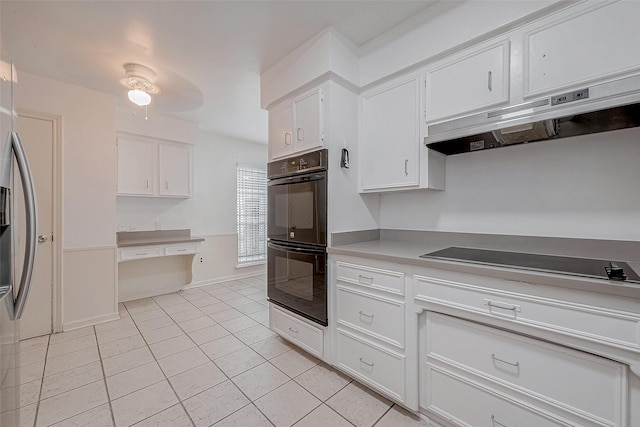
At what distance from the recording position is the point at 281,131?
2.31m

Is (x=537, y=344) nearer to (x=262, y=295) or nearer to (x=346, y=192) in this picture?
(x=346, y=192)

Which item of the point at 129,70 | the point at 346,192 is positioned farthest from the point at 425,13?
the point at 129,70

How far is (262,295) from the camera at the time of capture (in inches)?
147

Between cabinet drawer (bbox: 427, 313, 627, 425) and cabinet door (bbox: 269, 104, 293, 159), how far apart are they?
1708mm

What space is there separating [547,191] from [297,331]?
2019mm

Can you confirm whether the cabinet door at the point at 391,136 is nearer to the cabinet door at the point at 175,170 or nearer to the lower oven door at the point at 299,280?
the lower oven door at the point at 299,280

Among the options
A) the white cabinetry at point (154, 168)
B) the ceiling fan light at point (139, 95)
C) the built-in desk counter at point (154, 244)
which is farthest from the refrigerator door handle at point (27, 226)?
the white cabinetry at point (154, 168)

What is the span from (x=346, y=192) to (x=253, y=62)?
1.47 meters

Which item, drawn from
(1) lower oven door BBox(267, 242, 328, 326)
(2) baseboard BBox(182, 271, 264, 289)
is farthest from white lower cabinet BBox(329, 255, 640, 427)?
(2) baseboard BBox(182, 271, 264, 289)

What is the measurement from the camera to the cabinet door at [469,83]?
1460mm

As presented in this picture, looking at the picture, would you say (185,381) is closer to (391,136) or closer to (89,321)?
(89,321)

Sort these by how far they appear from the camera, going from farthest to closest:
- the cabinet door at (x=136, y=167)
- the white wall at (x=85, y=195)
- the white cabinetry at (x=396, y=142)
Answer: the cabinet door at (x=136, y=167) → the white wall at (x=85, y=195) → the white cabinetry at (x=396, y=142)

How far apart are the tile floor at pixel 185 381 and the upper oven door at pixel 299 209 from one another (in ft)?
3.25

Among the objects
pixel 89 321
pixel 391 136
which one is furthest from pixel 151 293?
pixel 391 136
